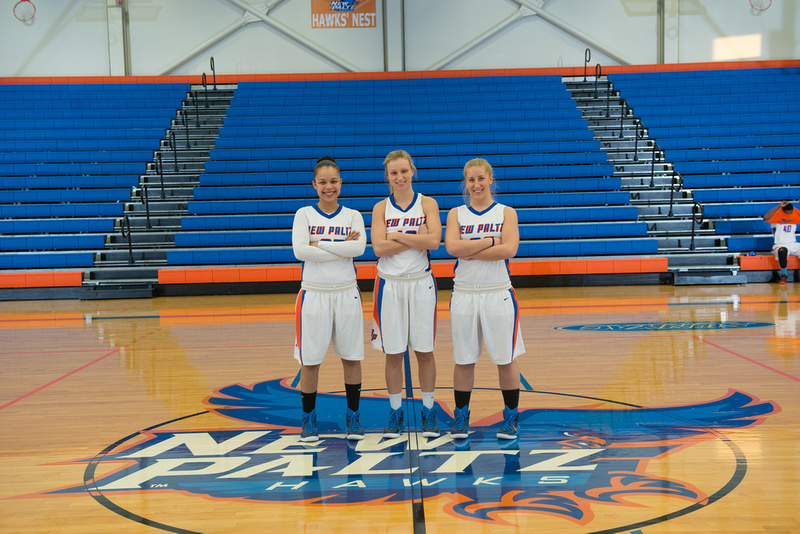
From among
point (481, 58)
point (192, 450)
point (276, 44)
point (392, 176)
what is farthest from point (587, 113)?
point (192, 450)

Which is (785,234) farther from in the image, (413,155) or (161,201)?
(161,201)

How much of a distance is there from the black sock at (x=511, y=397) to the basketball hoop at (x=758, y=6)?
579 inches

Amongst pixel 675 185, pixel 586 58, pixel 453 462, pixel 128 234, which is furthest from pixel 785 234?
pixel 128 234

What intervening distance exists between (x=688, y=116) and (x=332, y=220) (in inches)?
455

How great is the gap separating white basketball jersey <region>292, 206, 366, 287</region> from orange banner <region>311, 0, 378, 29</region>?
40.0ft

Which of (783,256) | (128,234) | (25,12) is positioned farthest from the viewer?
(25,12)

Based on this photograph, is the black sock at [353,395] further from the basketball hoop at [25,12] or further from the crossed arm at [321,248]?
the basketball hoop at [25,12]

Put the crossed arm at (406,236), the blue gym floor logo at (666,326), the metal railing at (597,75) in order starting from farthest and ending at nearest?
the metal railing at (597,75), the blue gym floor logo at (666,326), the crossed arm at (406,236)

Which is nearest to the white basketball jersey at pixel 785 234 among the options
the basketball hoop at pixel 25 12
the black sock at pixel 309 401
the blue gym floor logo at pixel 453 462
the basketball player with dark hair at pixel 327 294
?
the blue gym floor logo at pixel 453 462

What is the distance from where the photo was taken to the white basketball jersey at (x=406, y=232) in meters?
2.86

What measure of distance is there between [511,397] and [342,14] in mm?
12881

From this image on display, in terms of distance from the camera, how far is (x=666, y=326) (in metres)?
5.57

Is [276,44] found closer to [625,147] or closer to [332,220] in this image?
[625,147]

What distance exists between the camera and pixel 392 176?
2861 millimetres
